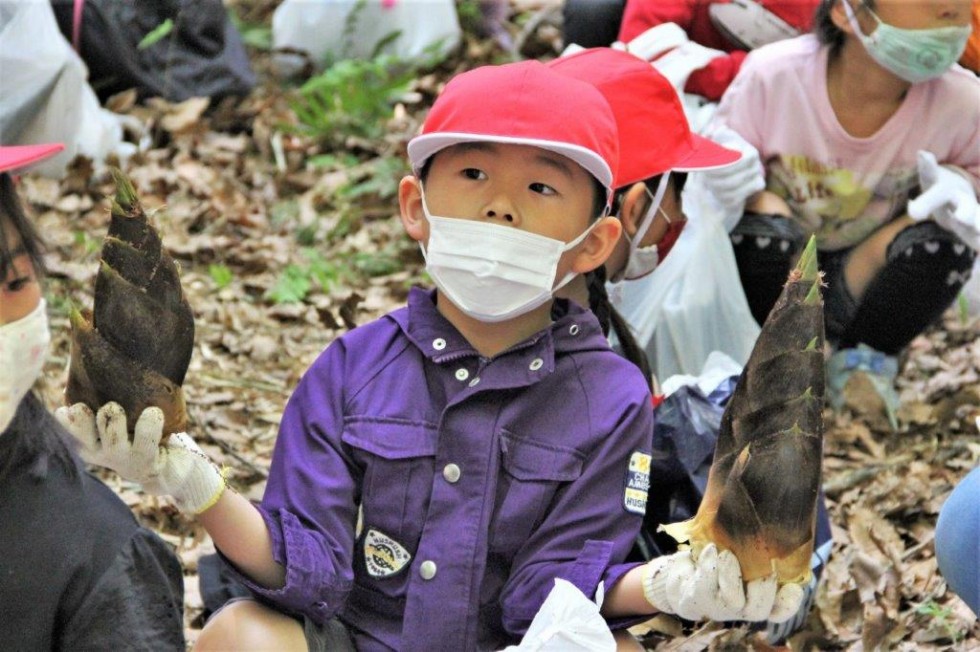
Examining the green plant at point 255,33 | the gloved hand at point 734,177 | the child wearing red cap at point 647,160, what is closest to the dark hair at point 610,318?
the child wearing red cap at point 647,160

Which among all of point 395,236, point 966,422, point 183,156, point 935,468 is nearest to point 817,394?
point 935,468

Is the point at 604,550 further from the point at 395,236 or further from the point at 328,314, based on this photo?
the point at 395,236

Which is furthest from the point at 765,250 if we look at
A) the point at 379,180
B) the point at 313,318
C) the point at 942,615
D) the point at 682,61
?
the point at 379,180

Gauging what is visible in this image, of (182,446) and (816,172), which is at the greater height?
(182,446)

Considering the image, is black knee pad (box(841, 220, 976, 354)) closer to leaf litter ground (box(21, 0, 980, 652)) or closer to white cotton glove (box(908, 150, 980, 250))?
white cotton glove (box(908, 150, 980, 250))

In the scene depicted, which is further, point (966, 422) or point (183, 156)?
point (183, 156)

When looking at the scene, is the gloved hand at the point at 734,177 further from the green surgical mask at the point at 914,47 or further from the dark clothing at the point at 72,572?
the dark clothing at the point at 72,572

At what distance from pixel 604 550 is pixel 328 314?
263 centimetres

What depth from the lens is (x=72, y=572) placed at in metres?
2.55

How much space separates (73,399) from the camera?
2160 millimetres

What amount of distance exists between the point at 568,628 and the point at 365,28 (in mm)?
6016

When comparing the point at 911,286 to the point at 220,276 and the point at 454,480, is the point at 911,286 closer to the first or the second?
→ the point at 454,480

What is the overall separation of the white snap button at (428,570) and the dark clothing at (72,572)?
53 cm

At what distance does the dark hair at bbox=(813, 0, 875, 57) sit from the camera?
4449mm
